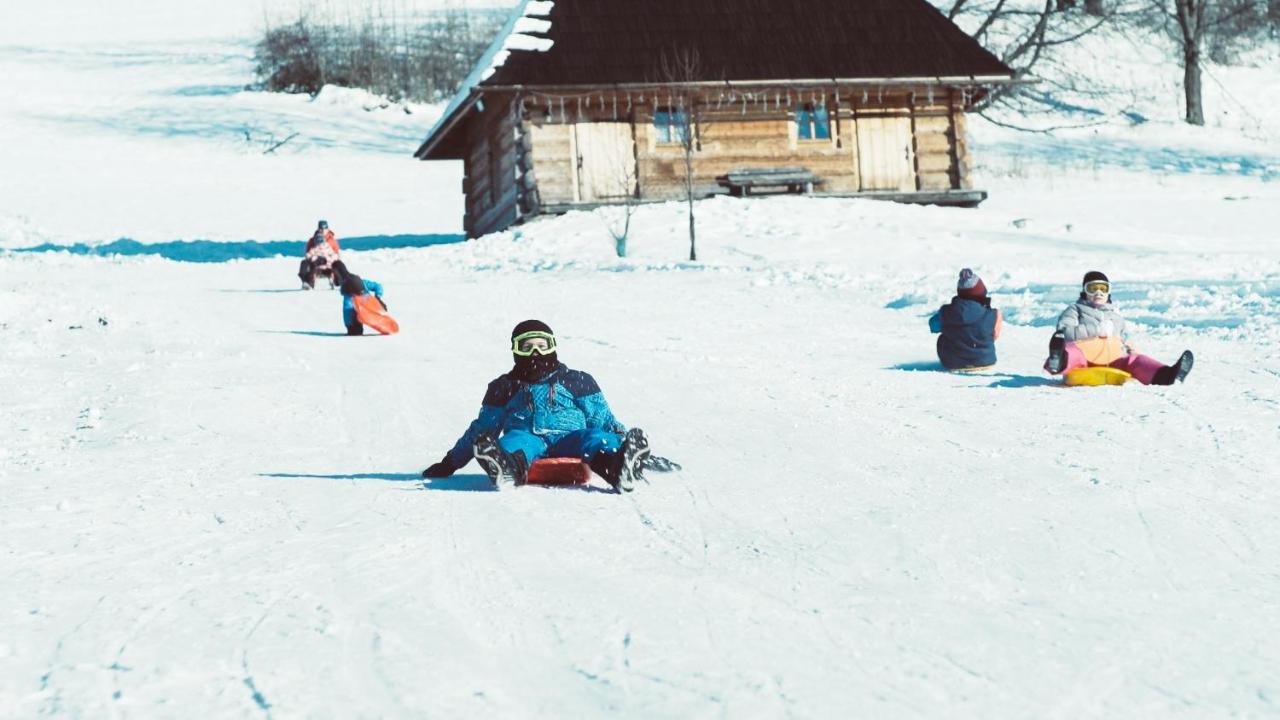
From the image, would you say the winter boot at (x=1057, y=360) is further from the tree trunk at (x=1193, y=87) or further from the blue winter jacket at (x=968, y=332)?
the tree trunk at (x=1193, y=87)

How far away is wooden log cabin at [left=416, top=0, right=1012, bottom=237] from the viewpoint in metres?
26.7

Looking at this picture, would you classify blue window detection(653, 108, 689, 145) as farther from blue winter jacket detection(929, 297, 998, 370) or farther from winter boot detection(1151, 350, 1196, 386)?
winter boot detection(1151, 350, 1196, 386)

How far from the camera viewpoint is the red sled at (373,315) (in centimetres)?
1452

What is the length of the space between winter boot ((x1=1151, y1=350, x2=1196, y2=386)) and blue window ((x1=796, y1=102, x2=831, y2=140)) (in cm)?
1910

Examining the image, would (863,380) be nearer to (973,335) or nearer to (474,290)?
(973,335)

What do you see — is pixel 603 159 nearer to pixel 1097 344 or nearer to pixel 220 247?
pixel 220 247

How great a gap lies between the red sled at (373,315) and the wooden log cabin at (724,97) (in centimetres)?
1167

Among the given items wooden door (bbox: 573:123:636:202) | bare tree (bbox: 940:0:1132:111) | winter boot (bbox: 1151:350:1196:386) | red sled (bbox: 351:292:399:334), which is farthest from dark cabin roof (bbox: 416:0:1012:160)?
winter boot (bbox: 1151:350:1196:386)

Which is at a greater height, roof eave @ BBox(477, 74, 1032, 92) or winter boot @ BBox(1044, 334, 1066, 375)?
roof eave @ BBox(477, 74, 1032, 92)

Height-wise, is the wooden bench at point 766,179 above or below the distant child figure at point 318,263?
above

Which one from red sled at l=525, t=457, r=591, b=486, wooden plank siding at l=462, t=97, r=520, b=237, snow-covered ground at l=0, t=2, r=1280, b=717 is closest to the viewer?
snow-covered ground at l=0, t=2, r=1280, b=717

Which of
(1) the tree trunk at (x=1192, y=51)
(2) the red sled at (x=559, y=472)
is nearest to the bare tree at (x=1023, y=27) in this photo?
(1) the tree trunk at (x=1192, y=51)

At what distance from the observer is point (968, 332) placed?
10938mm

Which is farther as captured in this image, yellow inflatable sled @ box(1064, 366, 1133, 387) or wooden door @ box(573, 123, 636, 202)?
wooden door @ box(573, 123, 636, 202)
